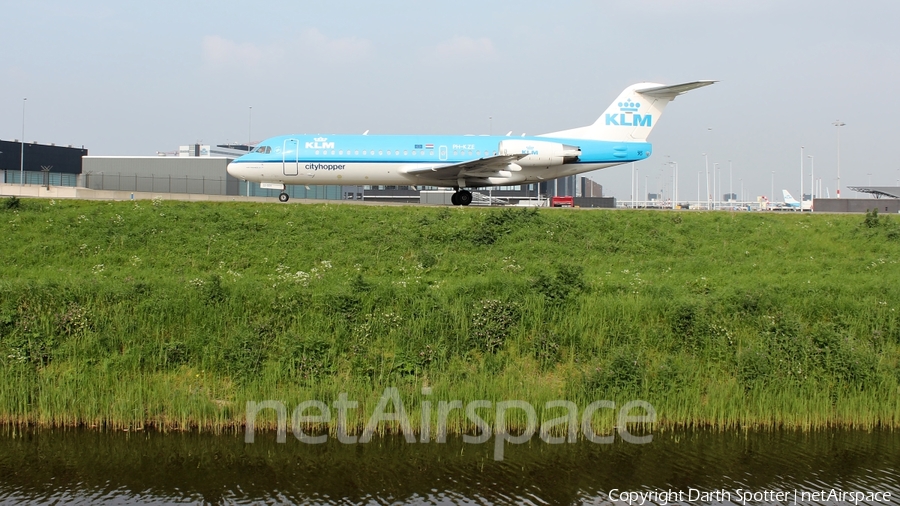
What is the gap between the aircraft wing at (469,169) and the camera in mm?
33500

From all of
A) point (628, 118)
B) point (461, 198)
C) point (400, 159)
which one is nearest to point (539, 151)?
point (461, 198)

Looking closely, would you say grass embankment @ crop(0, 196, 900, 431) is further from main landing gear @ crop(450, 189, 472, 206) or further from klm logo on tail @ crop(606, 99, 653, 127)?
klm logo on tail @ crop(606, 99, 653, 127)

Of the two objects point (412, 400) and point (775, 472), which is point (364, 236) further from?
point (775, 472)

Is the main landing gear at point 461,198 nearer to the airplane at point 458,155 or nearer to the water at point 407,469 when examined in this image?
the airplane at point 458,155

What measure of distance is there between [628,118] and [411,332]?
23.4 meters

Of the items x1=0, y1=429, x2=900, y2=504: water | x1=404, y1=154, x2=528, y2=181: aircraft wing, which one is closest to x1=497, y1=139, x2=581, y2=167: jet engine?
x1=404, y1=154, x2=528, y2=181: aircraft wing

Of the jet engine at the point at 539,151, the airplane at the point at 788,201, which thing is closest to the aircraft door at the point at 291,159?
the jet engine at the point at 539,151

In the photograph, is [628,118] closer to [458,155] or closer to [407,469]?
[458,155]

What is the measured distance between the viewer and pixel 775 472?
41.7ft

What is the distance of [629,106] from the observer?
36.6m

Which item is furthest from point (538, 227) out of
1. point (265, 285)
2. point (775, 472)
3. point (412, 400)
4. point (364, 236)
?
point (775, 472)

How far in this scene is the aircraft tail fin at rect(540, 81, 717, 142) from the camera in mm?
36416

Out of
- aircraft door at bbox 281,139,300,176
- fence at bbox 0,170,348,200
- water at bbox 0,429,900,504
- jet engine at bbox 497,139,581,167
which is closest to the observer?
water at bbox 0,429,900,504

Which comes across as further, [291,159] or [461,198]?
[461,198]
